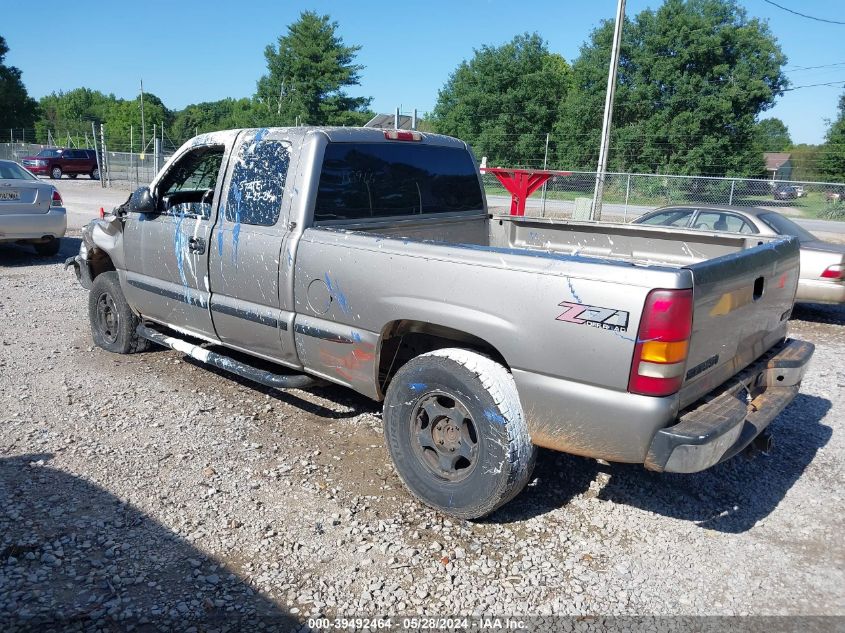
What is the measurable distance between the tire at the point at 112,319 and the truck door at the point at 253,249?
1593mm

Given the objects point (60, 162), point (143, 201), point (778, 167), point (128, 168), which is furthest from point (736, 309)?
point (778, 167)

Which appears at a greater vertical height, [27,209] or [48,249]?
[27,209]

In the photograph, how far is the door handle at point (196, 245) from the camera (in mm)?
4605

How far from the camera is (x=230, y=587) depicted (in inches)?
115

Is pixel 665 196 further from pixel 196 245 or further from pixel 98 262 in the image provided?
pixel 196 245

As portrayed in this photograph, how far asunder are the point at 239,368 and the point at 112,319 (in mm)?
2144

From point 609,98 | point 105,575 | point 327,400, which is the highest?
point 609,98

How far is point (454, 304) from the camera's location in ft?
10.8

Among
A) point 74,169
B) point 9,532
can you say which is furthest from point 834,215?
point 74,169

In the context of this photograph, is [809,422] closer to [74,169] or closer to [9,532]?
[9,532]

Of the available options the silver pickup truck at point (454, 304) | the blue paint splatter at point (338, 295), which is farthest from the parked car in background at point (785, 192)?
the blue paint splatter at point (338, 295)

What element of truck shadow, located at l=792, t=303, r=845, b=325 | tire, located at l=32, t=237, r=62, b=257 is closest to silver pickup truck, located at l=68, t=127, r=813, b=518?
truck shadow, located at l=792, t=303, r=845, b=325

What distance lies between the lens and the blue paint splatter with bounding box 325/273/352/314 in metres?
3.77

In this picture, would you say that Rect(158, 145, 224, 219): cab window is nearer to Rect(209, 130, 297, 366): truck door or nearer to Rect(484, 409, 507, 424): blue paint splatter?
Rect(209, 130, 297, 366): truck door
